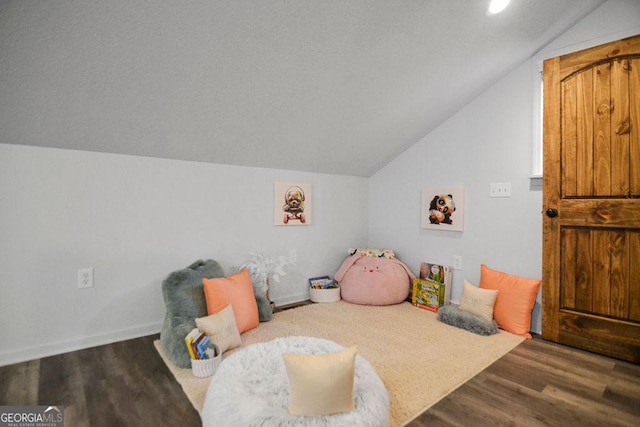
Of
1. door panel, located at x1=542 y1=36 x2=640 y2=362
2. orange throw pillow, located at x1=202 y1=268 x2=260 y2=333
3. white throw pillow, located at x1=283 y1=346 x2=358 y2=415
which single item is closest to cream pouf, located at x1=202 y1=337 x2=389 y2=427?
white throw pillow, located at x1=283 y1=346 x2=358 y2=415

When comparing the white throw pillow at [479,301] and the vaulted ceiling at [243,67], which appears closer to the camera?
the vaulted ceiling at [243,67]

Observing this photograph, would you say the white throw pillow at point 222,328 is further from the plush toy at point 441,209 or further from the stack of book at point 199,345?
the plush toy at point 441,209

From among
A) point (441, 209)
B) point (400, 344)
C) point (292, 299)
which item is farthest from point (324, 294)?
point (441, 209)

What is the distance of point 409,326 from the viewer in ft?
7.56

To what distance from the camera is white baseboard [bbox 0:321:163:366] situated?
69.9 inches

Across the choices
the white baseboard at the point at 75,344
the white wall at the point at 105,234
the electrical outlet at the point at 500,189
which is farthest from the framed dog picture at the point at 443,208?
the white baseboard at the point at 75,344

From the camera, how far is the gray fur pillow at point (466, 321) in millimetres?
2158

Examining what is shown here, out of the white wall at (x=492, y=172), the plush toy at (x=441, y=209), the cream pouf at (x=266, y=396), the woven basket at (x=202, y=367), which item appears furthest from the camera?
the plush toy at (x=441, y=209)

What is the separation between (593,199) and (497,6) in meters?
1.26

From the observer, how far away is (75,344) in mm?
1938

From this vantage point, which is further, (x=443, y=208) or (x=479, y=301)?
(x=443, y=208)

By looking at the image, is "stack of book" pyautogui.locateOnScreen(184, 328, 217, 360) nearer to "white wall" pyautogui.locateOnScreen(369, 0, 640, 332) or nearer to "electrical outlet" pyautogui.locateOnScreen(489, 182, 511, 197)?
"white wall" pyautogui.locateOnScreen(369, 0, 640, 332)

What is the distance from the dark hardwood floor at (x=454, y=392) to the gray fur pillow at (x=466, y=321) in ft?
0.81

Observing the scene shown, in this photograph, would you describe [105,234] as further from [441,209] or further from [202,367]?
[441,209]
